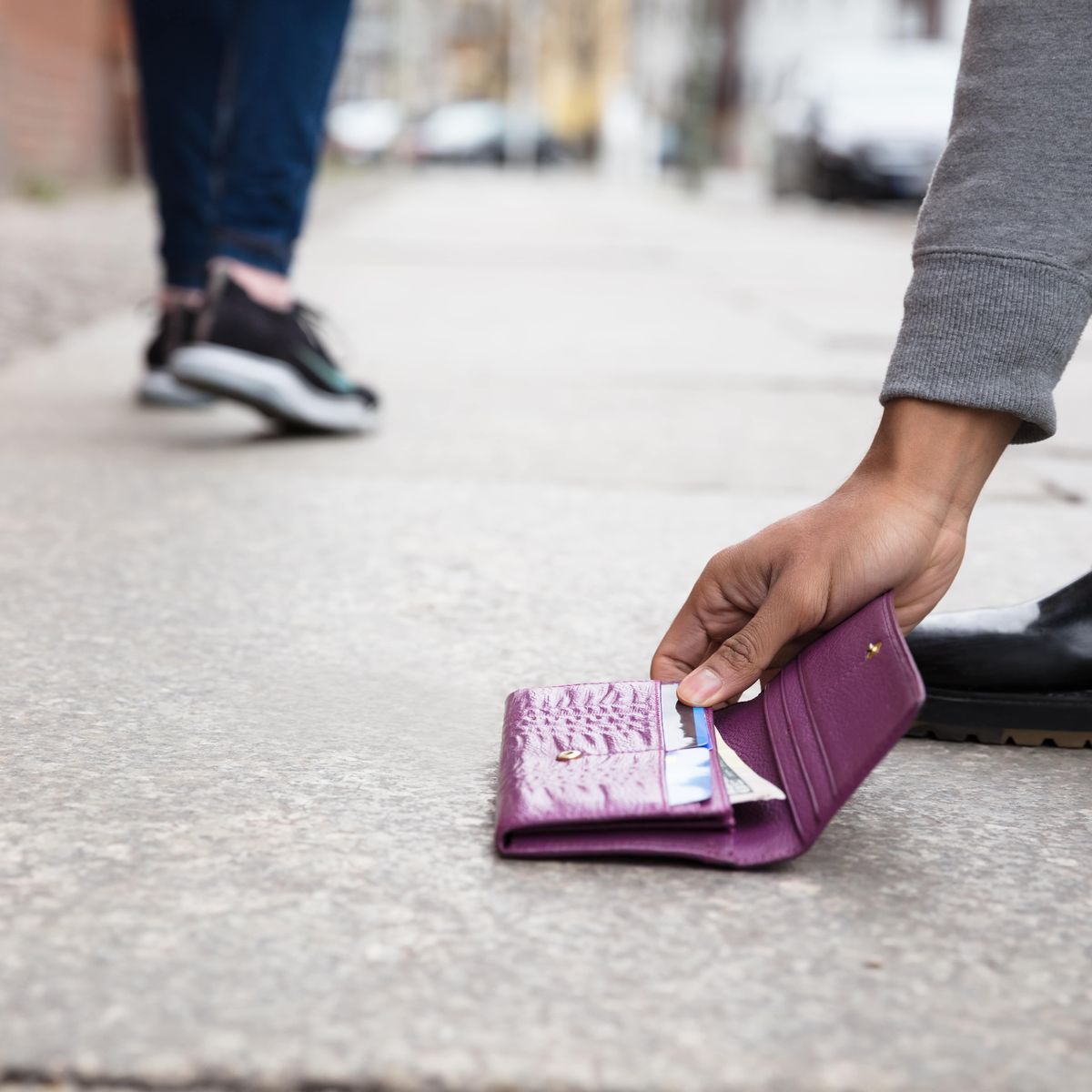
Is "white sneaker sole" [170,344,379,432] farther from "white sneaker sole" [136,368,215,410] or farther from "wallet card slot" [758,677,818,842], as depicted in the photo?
"wallet card slot" [758,677,818,842]

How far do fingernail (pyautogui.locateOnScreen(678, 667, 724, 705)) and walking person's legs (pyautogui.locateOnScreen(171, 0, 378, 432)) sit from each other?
1537 mm

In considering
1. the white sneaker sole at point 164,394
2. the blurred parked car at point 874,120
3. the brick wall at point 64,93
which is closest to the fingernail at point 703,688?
the white sneaker sole at point 164,394

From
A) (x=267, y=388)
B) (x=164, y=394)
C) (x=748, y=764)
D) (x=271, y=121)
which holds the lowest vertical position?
(x=164, y=394)

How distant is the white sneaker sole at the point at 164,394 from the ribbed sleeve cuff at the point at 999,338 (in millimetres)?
2109

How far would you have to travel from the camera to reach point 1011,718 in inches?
52.5

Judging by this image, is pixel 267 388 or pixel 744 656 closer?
pixel 744 656

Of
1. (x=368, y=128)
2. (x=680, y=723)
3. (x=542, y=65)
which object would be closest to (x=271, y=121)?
(x=680, y=723)

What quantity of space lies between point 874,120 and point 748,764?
12705 mm

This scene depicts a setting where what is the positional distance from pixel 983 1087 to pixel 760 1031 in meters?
0.11

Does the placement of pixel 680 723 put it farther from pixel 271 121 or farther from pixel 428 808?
pixel 271 121

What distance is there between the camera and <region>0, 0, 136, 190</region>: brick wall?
10.0 metres

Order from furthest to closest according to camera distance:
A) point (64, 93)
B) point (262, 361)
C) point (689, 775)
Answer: point (64, 93) < point (262, 361) < point (689, 775)

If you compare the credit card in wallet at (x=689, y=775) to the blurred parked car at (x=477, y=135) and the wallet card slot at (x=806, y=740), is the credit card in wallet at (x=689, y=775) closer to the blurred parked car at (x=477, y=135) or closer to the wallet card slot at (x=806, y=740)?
the wallet card slot at (x=806, y=740)

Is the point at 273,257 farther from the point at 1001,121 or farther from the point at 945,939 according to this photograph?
the point at 945,939
